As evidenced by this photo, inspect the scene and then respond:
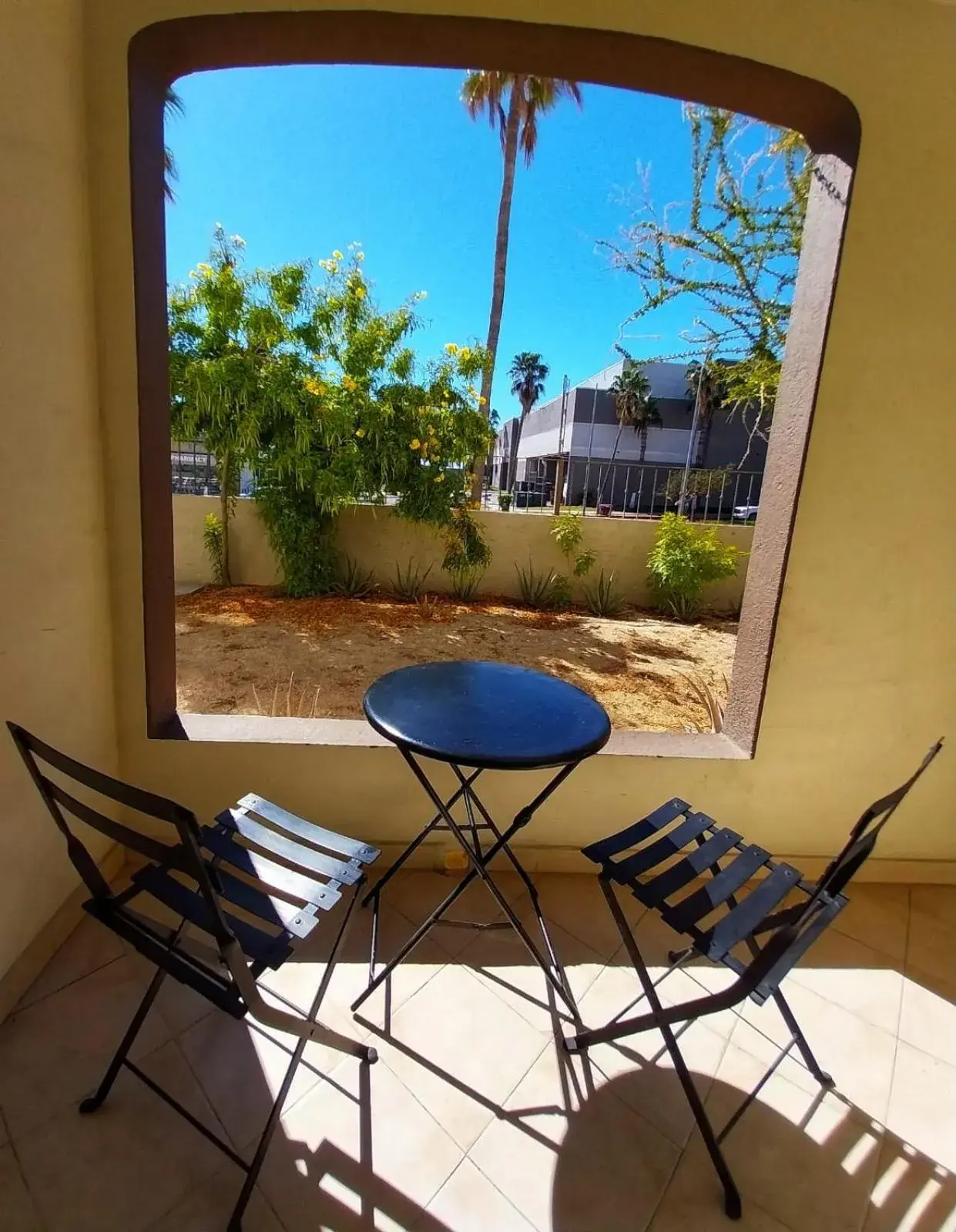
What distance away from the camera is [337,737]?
1.96 metres

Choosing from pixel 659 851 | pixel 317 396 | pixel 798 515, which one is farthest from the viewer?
pixel 317 396

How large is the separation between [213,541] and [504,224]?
735 centimetres

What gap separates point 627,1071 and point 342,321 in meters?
6.82

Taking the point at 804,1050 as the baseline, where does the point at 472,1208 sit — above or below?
below

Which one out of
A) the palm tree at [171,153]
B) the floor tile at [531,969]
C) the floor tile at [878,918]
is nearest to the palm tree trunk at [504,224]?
the palm tree at [171,153]

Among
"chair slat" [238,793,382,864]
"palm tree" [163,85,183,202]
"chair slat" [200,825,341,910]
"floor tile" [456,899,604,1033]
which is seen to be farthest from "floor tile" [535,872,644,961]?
"palm tree" [163,85,183,202]

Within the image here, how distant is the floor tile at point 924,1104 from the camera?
124 centimetres

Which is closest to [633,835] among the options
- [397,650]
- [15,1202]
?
[15,1202]

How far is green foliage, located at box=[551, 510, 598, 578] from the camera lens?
23.2ft

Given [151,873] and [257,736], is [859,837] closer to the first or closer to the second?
[151,873]

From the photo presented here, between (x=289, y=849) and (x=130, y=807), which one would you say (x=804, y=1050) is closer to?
(x=289, y=849)

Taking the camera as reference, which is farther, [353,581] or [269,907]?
[353,581]

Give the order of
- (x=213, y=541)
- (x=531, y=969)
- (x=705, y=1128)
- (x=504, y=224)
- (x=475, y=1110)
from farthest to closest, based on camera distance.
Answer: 1. (x=504, y=224)
2. (x=213, y=541)
3. (x=531, y=969)
4. (x=475, y=1110)
5. (x=705, y=1128)

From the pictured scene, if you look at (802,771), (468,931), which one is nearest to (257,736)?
(468,931)
